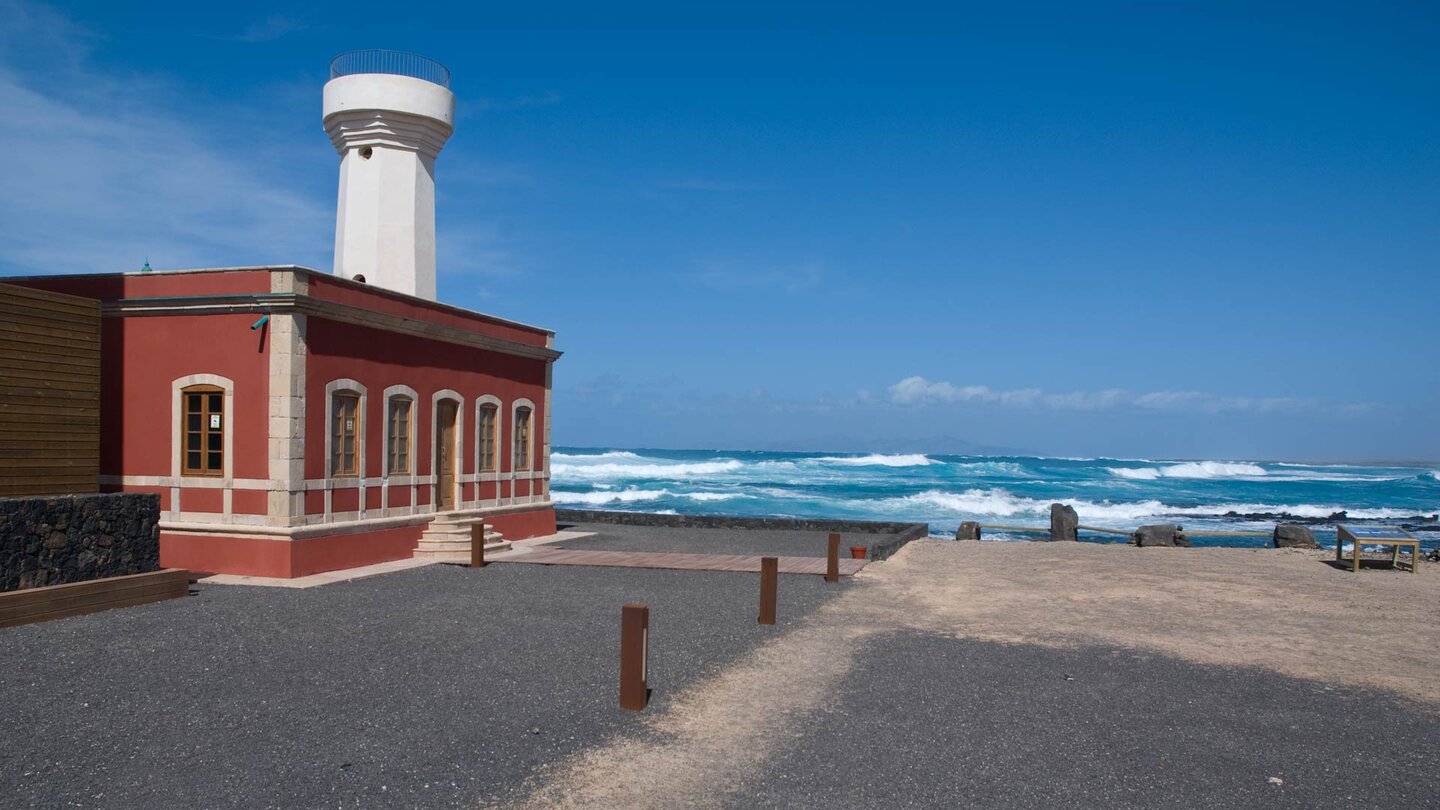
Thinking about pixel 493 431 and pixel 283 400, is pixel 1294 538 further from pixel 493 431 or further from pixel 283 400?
pixel 283 400

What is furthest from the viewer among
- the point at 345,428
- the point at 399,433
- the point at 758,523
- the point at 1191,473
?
the point at 1191,473

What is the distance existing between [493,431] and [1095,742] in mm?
13416

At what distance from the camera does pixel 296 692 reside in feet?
23.6

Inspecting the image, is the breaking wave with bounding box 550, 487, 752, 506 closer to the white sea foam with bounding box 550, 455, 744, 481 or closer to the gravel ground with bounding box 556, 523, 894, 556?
the white sea foam with bounding box 550, 455, 744, 481

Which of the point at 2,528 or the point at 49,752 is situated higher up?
the point at 2,528

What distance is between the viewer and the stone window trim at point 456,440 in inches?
633

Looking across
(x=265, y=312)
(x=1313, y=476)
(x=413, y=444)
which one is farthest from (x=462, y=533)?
(x=1313, y=476)

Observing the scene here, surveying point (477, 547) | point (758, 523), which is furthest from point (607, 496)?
point (477, 547)

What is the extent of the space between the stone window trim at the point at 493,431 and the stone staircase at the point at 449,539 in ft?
4.05

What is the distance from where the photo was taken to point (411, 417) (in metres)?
15.4

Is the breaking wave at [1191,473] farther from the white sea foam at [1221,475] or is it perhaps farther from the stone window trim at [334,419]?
the stone window trim at [334,419]

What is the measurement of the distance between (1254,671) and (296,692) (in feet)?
25.9

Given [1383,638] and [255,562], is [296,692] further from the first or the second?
[1383,638]

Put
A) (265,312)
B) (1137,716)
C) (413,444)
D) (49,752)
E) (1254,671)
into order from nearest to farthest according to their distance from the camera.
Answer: (49,752)
(1137,716)
(1254,671)
(265,312)
(413,444)
